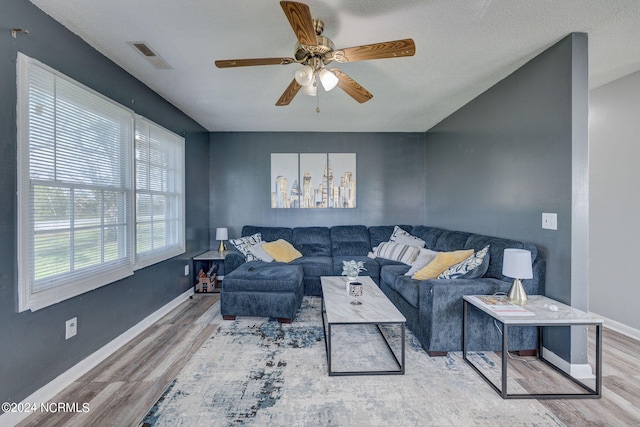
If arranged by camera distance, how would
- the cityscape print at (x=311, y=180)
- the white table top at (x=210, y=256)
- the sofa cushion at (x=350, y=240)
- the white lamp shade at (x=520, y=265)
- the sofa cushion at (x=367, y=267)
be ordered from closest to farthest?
the white lamp shade at (x=520, y=265), the sofa cushion at (x=367, y=267), the white table top at (x=210, y=256), the sofa cushion at (x=350, y=240), the cityscape print at (x=311, y=180)

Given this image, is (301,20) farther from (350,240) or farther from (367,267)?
(350,240)

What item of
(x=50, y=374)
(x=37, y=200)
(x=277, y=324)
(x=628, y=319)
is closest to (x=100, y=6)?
(x=37, y=200)

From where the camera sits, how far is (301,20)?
4.87 ft

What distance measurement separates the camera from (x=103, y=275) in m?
2.37

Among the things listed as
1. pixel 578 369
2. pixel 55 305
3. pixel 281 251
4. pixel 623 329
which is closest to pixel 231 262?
pixel 281 251

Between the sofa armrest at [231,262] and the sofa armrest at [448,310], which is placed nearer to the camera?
the sofa armrest at [448,310]

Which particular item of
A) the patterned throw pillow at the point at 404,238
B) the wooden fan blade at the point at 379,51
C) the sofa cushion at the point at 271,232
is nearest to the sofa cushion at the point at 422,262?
the patterned throw pillow at the point at 404,238

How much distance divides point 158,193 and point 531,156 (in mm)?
3845

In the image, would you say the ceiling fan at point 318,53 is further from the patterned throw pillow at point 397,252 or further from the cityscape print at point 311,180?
the cityscape print at point 311,180

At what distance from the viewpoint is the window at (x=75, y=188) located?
1760 millimetres

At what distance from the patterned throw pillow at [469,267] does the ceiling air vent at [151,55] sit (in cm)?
313

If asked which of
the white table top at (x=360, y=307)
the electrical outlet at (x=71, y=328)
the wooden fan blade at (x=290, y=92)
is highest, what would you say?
the wooden fan blade at (x=290, y=92)

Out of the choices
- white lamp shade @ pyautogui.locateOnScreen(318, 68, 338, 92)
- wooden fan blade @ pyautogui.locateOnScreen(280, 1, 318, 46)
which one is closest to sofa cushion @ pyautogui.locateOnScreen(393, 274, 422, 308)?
white lamp shade @ pyautogui.locateOnScreen(318, 68, 338, 92)

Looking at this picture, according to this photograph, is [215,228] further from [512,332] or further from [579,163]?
[579,163]
